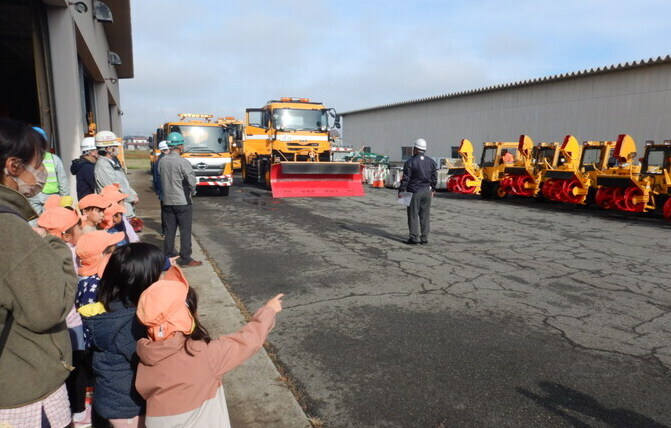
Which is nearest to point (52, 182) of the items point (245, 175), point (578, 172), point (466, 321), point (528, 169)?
point (466, 321)

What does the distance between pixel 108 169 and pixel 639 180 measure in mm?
12517

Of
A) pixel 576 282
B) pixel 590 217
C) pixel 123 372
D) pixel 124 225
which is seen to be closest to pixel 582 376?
pixel 576 282

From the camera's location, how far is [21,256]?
4.70 feet

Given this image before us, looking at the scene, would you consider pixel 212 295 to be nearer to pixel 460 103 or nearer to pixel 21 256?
pixel 21 256

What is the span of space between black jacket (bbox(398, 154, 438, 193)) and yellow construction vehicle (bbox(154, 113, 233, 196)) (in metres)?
8.90

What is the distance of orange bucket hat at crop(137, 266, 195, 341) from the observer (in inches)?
67.7

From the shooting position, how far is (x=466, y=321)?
14.6 feet

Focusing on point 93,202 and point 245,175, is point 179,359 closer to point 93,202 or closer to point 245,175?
point 93,202

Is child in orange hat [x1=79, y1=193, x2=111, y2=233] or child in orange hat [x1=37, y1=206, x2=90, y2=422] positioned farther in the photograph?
child in orange hat [x1=79, y1=193, x2=111, y2=233]

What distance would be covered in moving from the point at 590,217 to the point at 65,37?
12.6 metres

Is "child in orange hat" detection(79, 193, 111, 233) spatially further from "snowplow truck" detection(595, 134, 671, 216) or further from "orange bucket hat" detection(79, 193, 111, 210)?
"snowplow truck" detection(595, 134, 671, 216)

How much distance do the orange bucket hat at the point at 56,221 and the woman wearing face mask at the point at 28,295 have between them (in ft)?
3.69

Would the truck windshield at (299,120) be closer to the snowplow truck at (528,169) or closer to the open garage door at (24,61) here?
the snowplow truck at (528,169)

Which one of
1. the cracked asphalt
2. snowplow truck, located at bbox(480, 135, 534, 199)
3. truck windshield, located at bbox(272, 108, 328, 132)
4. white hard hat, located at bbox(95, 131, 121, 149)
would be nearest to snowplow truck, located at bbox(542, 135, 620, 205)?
snowplow truck, located at bbox(480, 135, 534, 199)
